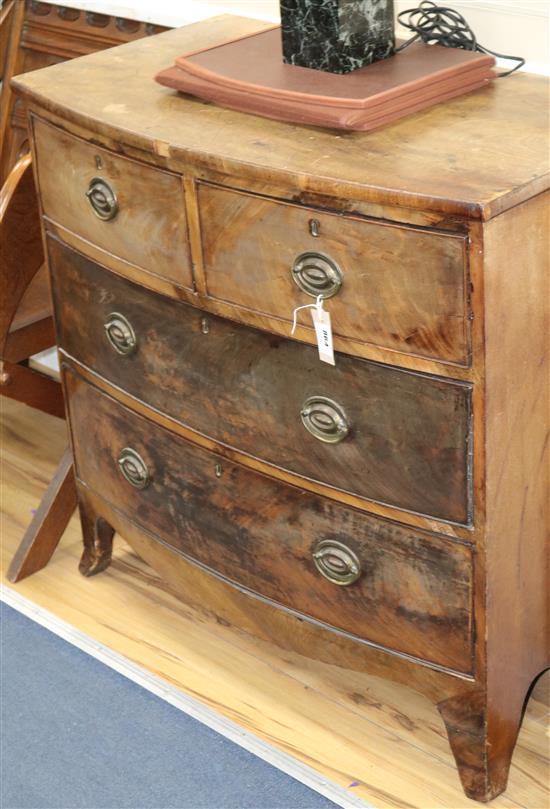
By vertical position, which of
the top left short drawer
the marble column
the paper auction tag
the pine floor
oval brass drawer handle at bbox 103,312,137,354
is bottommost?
the pine floor

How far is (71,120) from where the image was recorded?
5.66 feet

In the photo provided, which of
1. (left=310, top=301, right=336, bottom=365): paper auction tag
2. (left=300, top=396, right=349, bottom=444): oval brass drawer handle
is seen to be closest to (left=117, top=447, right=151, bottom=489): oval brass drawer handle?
(left=300, top=396, right=349, bottom=444): oval brass drawer handle

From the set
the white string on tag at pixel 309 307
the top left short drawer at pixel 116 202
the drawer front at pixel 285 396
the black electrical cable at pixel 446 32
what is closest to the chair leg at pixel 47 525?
the drawer front at pixel 285 396

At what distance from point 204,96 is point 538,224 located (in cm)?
53

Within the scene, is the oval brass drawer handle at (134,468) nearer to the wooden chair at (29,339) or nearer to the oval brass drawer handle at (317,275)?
the wooden chair at (29,339)

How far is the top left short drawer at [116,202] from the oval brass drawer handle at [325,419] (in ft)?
0.82

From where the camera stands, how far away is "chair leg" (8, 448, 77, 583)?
2.32 m

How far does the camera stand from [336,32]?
1.63m

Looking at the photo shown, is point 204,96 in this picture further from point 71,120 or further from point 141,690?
point 141,690

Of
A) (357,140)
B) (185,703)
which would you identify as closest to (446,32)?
(357,140)

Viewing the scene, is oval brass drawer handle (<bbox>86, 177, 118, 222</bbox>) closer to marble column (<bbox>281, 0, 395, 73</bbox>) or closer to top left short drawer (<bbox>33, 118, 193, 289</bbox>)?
top left short drawer (<bbox>33, 118, 193, 289</bbox>)

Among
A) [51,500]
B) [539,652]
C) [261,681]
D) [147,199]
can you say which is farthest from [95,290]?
[539,652]

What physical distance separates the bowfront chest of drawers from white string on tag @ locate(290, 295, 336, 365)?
0.01 metres

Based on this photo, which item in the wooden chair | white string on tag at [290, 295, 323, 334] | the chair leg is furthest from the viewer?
the chair leg
